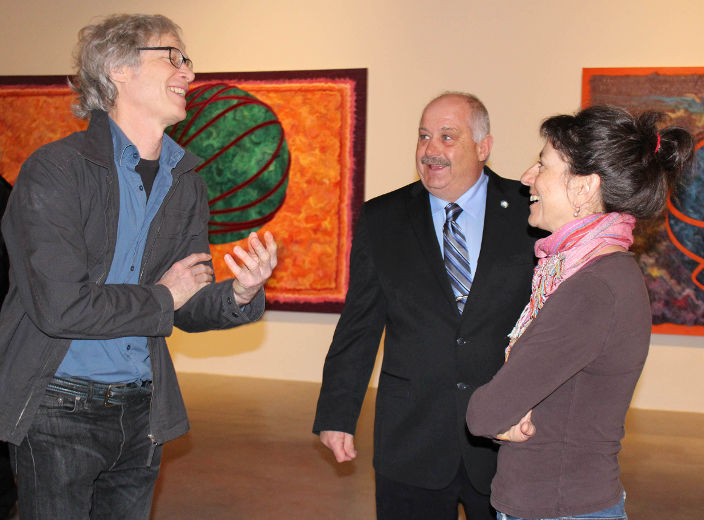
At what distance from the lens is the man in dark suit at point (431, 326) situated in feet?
7.98

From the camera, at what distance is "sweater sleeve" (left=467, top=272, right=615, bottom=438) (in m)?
1.55

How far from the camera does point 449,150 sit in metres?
2.76

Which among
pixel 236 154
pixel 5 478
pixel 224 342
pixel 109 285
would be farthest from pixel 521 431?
pixel 224 342

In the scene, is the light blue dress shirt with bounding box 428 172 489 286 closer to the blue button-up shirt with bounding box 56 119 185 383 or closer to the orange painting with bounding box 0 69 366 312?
the blue button-up shirt with bounding box 56 119 185 383

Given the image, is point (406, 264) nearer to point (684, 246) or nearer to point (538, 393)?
point (538, 393)

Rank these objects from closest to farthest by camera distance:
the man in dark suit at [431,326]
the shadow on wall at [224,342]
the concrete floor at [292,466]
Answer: the man in dark suit at [431,326] → the concrete floor at [292,466] → the shadow on wall at [224,342]

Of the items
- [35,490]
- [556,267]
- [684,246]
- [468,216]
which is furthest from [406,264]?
[684,246]

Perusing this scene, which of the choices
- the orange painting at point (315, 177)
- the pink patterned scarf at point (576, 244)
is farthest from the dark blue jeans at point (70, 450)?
the orange painting at point (315, 177)

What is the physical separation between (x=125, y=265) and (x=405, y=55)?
4.45m

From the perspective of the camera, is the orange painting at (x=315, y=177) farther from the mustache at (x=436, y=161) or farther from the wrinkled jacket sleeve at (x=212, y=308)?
the wrinkled jacket sleeve at (x=212, y=308)

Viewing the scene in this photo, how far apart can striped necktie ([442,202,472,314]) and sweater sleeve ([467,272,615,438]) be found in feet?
3.02

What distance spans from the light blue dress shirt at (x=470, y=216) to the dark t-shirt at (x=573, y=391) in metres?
0.96

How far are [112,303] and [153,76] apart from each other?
0.73 meters

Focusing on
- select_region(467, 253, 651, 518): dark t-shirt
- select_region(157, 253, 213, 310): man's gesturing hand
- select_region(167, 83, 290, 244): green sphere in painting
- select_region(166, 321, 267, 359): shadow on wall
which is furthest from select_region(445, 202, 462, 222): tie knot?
select_region(166, 321, 267, 359): shadow on wall
